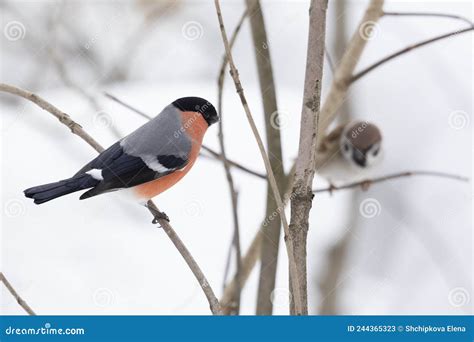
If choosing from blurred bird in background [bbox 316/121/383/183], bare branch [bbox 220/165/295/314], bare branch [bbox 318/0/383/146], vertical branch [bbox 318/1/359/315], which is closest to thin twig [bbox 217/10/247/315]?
bare branch [bbox 220/165/295/314]

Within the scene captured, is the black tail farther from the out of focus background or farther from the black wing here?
the out of focus background

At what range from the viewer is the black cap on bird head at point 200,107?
4.06 ft

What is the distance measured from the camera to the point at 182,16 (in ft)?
12.3

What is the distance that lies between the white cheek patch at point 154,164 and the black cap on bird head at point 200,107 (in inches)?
8.0

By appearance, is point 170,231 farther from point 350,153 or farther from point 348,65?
point 350,153

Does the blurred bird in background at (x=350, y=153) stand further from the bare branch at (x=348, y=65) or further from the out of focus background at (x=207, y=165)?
the bare branch at (x=348, y=65)

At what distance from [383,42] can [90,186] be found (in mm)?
3330

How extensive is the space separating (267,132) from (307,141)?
67 centimetres

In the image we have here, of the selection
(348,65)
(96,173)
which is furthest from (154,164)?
(348,65)

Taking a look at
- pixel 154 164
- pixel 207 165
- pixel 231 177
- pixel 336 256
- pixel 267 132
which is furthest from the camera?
pixel 336 256

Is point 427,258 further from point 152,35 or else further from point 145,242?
point 152,35

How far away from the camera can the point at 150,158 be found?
1.46 m

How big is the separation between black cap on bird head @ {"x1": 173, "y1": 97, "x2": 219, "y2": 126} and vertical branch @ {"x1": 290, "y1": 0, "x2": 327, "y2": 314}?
20cm
